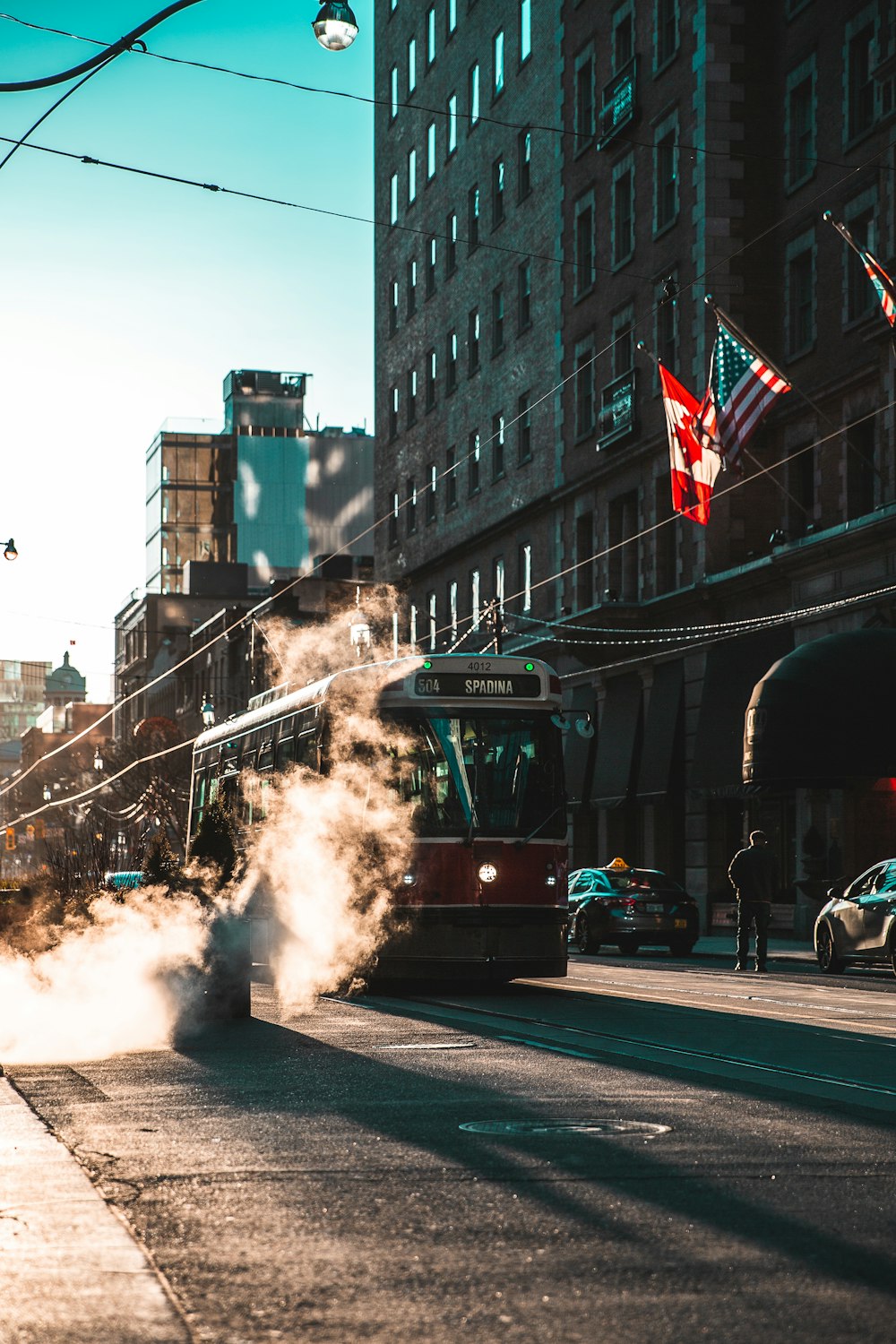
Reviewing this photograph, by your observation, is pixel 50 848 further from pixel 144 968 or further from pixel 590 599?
pixel 144 968

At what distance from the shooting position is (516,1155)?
8.32m

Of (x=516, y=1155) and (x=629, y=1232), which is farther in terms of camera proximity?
(x=516, y=1155)

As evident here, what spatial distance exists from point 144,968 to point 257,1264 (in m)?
10.4

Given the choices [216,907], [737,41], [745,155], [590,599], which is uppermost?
[737,41]

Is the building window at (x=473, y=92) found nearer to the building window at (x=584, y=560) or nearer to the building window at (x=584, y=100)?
the building window at (x=584, y=100)

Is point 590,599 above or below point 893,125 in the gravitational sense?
below

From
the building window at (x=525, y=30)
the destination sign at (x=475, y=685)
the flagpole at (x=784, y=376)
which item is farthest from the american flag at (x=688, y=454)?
the building window at (x=525, y=30)

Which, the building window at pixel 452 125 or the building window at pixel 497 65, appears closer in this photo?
the building window at pixel 497 65

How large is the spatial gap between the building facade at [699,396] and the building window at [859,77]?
54 millimetres

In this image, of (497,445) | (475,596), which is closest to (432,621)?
(475,596)

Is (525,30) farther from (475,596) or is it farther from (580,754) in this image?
(580,754)

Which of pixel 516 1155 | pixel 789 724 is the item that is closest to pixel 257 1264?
pixel 516 1155

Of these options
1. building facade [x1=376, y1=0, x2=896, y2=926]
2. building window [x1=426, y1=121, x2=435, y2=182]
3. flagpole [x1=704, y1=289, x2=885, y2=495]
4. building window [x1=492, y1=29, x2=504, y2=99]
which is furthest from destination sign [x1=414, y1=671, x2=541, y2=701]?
building window [x1=426, y1=121, x2=435, y2=182]

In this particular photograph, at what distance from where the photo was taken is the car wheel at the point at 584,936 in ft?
107
